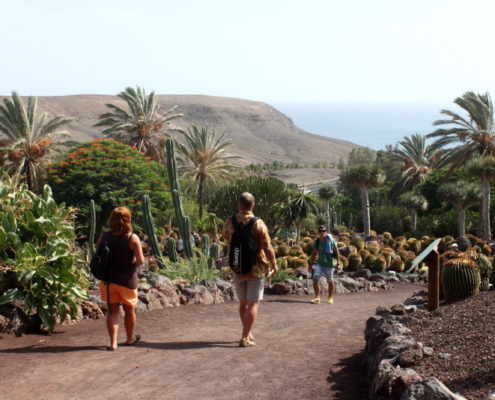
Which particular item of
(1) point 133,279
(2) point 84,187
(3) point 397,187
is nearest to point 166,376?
(1) point 133,279

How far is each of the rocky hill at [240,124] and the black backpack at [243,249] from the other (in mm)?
102851

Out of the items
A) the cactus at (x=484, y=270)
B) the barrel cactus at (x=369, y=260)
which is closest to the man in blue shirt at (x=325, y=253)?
the cactus at (x=484, y=270)

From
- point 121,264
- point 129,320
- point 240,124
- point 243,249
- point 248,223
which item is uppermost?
point 240,124

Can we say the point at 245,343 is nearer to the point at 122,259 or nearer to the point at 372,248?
the point at 122,259

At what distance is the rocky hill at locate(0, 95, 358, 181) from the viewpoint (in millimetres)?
131125

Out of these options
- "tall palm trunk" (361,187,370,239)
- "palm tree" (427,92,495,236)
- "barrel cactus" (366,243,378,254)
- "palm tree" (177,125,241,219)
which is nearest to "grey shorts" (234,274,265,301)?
"barrel cactus" (366,243,378,254)

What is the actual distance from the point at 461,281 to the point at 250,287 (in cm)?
295

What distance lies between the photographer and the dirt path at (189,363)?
4.98 metres

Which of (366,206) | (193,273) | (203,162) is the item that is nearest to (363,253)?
(366,206)

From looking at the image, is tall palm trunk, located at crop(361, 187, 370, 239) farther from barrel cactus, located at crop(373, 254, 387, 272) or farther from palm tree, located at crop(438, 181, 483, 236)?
barrel cactus, located at crop(373, 254, 387, 272)

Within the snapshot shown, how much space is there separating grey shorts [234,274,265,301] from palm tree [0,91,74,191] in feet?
88.7

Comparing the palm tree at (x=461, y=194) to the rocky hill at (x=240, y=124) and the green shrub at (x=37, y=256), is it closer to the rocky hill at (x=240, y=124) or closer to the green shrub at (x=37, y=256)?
the green shrub at (x=37, y=256)

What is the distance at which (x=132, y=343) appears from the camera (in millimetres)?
6406

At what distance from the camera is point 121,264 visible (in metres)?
6.00
